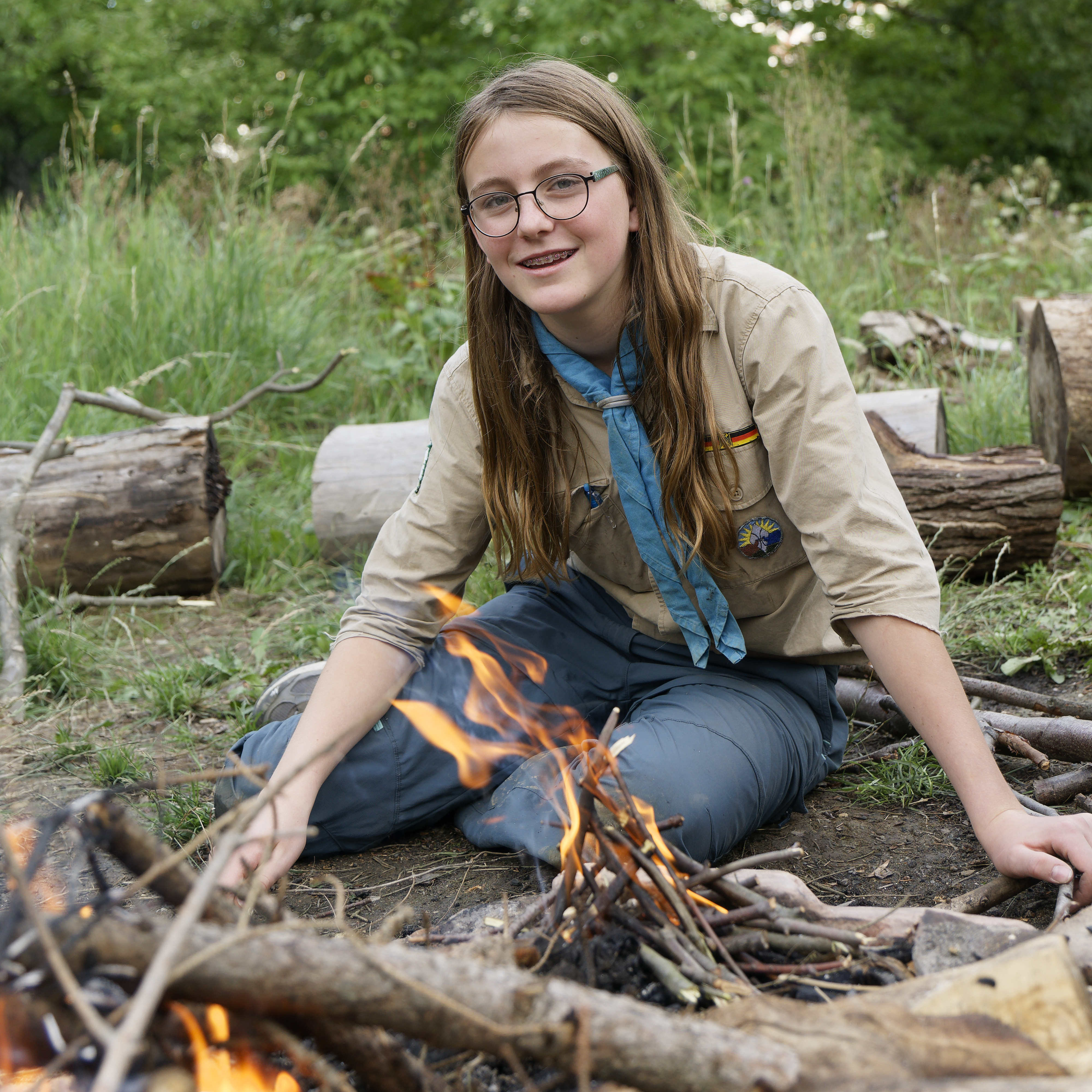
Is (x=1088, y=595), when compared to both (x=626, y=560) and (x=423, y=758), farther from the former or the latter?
(x=423, y=758)

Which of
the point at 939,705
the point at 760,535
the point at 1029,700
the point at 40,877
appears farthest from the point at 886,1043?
the point at 40,877

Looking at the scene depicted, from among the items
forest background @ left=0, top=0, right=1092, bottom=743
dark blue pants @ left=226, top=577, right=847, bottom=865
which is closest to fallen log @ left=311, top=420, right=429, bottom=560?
forest background @ left=0, top=0, right=1092, bottom=743

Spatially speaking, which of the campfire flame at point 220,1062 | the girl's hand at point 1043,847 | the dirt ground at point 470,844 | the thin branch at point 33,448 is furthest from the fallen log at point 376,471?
the campfire flame at point 220,1062

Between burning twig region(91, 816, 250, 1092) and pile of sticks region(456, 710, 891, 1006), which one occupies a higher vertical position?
burning twig region(91, 816, 250, 1092)

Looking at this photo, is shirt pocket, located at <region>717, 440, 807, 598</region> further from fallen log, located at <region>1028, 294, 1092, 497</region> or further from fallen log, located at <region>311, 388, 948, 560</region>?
fallen log, located at <region>1028, 294, 1092, 497</region>

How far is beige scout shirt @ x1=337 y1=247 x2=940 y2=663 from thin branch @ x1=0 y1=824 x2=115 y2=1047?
4.36 feet

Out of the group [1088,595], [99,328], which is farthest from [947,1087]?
[99,328]

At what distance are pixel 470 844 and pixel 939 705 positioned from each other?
3.70 feet

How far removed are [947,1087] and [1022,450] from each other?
307cm

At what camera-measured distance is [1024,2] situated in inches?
531

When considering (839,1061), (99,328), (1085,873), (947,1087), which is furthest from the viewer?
(99,328)

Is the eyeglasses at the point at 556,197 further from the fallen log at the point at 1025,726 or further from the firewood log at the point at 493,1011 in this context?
the firewood log at the point at 493,1011

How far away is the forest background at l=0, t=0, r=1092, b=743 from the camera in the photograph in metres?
4.00

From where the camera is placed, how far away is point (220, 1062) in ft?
3.60
